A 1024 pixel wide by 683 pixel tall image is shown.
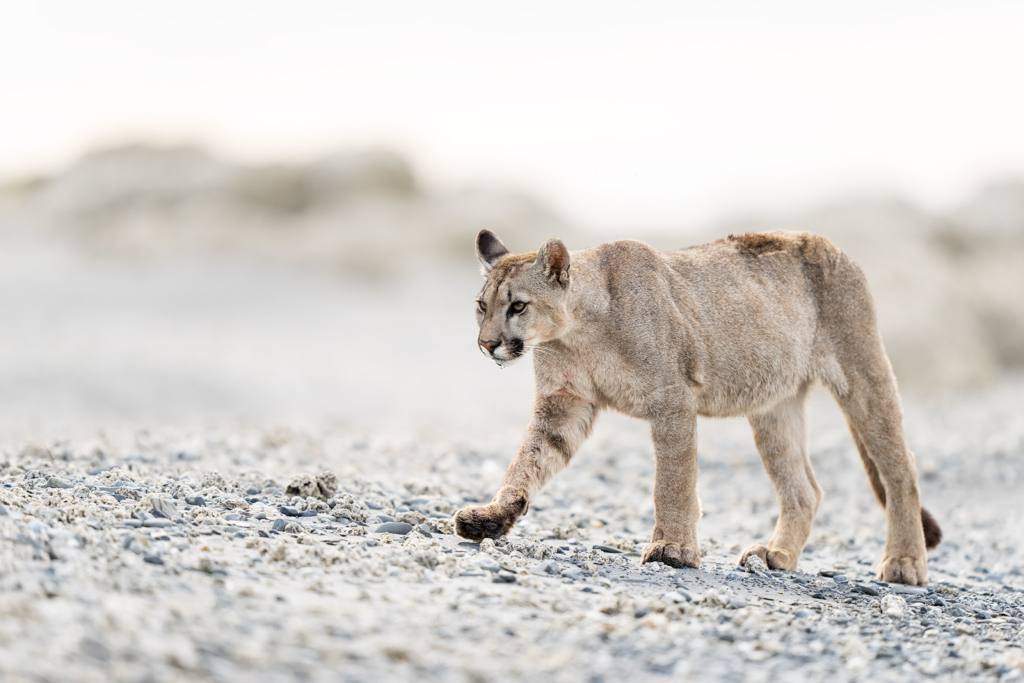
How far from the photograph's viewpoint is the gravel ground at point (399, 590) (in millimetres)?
4031

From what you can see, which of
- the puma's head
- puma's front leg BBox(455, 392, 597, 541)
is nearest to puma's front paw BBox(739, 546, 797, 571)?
puma's front leg BBox(455, 392, 597, 541)

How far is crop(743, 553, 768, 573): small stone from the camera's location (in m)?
7.11

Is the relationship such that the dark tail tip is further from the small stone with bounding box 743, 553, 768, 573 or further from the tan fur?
the small stone with bounding box 743, 553, 768, 573

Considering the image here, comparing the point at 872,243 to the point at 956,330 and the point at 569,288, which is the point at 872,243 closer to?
the point at 956,330

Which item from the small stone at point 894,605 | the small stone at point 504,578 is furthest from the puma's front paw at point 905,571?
the small stone at point 504,578

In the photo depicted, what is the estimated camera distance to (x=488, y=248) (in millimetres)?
7441

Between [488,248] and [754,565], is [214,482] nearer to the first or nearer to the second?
[488,248]

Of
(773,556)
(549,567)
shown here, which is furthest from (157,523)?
(773,556)

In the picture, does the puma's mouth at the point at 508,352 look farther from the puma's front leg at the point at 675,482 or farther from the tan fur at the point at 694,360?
the puma's front leg at the point at 675,482

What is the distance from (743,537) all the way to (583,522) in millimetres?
1800

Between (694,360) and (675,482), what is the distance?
3.02ft

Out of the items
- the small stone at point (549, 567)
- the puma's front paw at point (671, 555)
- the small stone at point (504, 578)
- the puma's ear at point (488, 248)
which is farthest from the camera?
the puma's ear at point (488, 248)

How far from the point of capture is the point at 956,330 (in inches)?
1123

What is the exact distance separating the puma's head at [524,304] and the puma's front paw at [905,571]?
3.26 m
